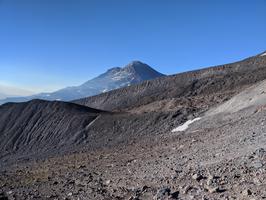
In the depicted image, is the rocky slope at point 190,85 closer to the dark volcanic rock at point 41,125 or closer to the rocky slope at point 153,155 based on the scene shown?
the dark volcanic rock at point 41,125

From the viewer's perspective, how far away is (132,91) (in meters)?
74.5

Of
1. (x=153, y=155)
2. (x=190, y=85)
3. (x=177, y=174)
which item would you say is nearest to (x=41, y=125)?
(x=190, y=85)

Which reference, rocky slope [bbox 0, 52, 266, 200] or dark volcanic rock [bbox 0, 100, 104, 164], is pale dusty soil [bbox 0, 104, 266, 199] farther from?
dark volcanic rock [bbox 0, 100, 104, 164]

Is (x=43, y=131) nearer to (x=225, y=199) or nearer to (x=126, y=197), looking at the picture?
(x=126, y=197)

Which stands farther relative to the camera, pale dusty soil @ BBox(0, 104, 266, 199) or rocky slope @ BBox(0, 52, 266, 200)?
rocky slope @ BBox(0, 52, 266, 200)

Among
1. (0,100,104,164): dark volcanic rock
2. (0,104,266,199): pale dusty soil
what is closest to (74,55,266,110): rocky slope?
(0,100,104,164): dark volcanic rock

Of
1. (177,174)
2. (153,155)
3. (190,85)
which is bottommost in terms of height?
(153,155)

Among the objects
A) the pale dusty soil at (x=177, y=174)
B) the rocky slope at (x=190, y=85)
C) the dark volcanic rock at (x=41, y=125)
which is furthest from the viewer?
the rocky slope at (x=190, y=85)

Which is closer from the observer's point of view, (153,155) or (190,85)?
(153,155)

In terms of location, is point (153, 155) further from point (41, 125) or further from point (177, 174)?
point (41, 125)

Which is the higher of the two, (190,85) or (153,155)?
(190,85)

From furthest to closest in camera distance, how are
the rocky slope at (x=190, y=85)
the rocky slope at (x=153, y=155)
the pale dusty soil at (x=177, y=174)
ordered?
the rocky slope at (x=190, y=85)
the rocky slope at (x=153, y=155)
the pale dusty soil at (x=177, y=174)

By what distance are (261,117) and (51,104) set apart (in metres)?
35.4

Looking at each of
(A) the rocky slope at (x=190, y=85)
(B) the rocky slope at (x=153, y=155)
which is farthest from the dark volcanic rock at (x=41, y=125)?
(A) the rocky slope at (x=190, y=85)
